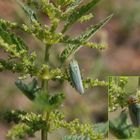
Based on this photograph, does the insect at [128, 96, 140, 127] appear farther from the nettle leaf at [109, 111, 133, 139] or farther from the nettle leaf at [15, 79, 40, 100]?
the nettle leaf at [15, 79, 40, 100]

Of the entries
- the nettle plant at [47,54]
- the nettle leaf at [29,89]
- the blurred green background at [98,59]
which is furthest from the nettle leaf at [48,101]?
the blurred green background at [98,59]

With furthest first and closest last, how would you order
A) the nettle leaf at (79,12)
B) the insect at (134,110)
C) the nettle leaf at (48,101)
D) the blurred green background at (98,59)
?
the blurred green background at (98,59) < the insect at (134,110) < the nettle leaf at (79,12) < the nettle leaf at (48,101)

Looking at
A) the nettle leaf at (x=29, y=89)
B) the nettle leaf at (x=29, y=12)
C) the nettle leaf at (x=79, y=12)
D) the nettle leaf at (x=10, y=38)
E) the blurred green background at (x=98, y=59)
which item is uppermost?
the blurred green background at (x=98, y=59)

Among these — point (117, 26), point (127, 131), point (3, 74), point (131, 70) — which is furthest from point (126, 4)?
point (127, 131)

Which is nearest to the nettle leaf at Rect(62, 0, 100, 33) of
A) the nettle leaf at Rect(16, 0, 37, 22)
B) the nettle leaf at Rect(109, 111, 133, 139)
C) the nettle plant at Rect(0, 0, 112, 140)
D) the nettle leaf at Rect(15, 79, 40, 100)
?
the nettle plant at Rect(0, 0, 112, 140)

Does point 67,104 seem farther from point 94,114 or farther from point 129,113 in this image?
point 129,113

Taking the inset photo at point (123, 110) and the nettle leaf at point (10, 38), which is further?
the inset photo at point (123, 110)

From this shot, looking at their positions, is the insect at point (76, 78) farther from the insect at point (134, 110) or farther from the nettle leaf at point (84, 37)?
the insect at point (134, 110)
